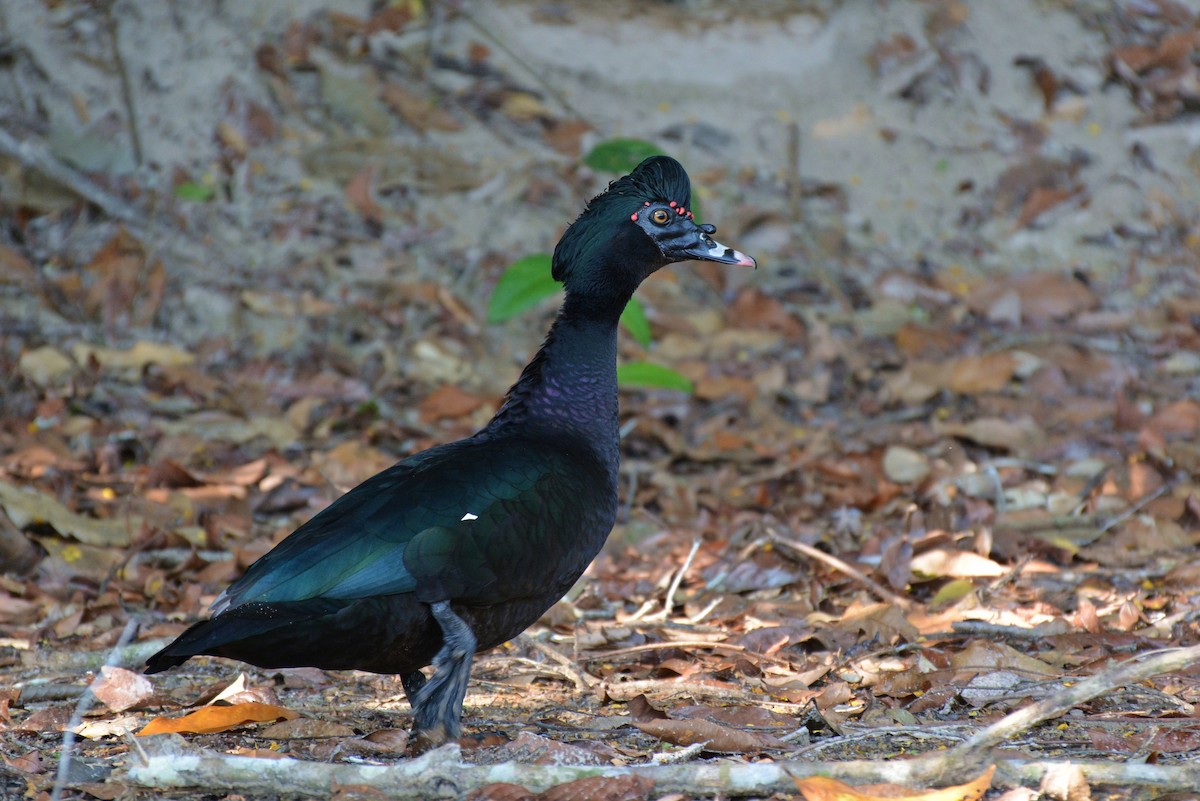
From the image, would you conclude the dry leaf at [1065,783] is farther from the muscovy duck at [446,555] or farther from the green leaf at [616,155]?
the green leaf at [616,155]

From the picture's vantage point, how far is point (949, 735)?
2.86 meters

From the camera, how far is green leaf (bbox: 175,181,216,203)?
6.68 m

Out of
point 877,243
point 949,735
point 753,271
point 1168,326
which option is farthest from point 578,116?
point 949,735

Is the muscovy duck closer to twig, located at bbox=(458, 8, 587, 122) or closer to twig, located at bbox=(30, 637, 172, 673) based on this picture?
twig, located at bbox=(30, 637, 172, 673)

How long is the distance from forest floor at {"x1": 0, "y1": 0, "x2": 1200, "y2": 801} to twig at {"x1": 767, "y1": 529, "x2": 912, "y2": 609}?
0.09 ft

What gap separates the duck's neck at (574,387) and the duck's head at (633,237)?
0.09 m

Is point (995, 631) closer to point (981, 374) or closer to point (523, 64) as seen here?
point (981, 374)

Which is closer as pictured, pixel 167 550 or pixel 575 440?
pixel 575 440

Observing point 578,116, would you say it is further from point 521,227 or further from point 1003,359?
point 1003,359

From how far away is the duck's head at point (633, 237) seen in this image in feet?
11.7

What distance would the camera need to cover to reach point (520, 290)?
201 inches

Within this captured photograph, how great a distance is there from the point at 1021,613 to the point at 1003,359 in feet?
8.27

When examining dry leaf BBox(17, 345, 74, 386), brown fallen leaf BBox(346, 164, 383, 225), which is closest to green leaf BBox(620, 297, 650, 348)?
brown fallen leaf BBox(346, 164, 383, 225)

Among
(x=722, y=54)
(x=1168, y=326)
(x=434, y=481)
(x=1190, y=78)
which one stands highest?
(x=434, y=481)
